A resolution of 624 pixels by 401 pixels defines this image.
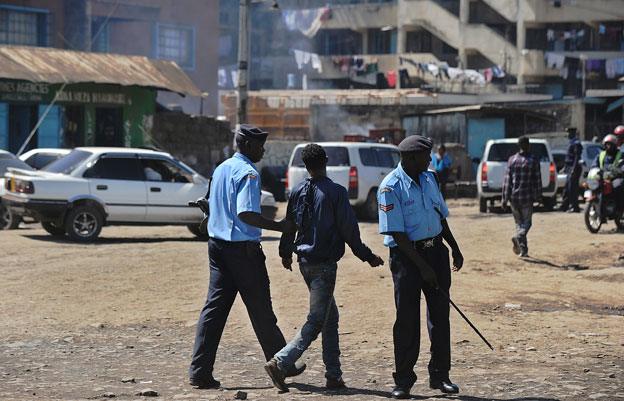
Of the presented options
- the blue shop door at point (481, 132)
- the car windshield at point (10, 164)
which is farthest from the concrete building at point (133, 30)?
the car windshield at point (10, 164)

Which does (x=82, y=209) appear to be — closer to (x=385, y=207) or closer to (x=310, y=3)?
(x=385, y=207)

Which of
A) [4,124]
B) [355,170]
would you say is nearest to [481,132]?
[4,124]

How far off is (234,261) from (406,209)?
121 cm

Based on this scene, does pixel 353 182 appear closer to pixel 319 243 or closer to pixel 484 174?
pixel 484 174

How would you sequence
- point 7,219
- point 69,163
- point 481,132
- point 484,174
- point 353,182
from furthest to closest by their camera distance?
1. point 481,132
2. point 484,174
3. point 353,182
4. point 7,219
5. point 69,163

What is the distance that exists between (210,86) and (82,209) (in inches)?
1310

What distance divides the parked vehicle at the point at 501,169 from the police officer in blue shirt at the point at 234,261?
19778 millimetres

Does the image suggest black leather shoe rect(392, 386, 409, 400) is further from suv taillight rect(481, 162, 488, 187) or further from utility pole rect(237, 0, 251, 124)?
utility pole rect(237, 0, 251, 124)

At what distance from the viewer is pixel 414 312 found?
769cm

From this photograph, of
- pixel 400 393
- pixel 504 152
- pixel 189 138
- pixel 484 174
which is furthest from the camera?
pixel 189 138

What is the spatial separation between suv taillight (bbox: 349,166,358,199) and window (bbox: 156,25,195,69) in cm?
2532

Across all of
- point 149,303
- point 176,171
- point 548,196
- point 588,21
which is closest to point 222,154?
point 548,196

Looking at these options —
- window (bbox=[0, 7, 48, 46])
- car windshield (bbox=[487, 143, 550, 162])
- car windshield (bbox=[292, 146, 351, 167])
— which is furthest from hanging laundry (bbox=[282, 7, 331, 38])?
car windshield (bbox=[292, 146, 351, 167])

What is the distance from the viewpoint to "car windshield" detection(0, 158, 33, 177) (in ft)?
71.7
